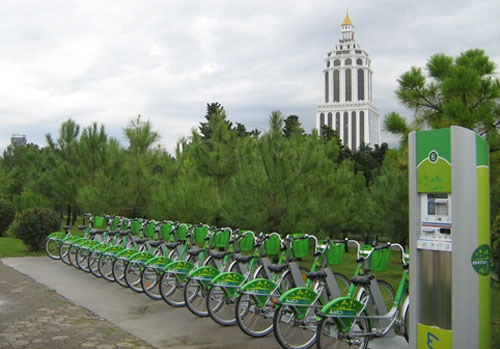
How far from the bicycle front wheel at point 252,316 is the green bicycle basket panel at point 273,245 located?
958 millimetres

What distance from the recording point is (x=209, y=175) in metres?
12.0

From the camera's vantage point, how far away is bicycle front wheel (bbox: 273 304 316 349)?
13.9 feet

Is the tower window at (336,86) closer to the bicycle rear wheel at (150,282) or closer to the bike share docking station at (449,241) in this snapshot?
the bicycle rear wheel at (150,282)

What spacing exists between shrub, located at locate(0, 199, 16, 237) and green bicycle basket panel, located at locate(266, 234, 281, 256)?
10.9 m

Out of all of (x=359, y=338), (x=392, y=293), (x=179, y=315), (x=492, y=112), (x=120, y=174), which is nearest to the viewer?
(x=359, y=338)

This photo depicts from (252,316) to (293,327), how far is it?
2.34 ft

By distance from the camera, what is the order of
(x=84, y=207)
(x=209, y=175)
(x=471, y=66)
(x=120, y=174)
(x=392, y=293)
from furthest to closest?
(x=120, y=174) → (x=84, y=207) → (x=209, y=175) → (x=471, y=66) → (x=392, y=293)

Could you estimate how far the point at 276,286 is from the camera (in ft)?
15.8

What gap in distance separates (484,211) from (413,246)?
540 mm

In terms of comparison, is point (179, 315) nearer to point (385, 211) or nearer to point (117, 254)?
point (117, 254)

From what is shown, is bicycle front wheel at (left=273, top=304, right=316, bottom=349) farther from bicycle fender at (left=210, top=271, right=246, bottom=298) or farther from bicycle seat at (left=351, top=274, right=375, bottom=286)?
bicycle fender at (left=210, top=271, right=246, bottom=298)

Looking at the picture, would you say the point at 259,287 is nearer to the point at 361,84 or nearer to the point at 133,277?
the point at 133,277

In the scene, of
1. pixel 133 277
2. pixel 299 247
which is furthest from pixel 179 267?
pixel 133 277

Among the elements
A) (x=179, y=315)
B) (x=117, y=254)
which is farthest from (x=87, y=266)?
(x=179, y=315)
